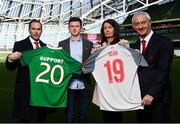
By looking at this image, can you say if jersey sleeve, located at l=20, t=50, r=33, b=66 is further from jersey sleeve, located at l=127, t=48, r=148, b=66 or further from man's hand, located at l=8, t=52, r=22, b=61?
jersey sleeve, located at l=127, t=48, r=148, b=66

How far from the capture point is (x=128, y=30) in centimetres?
5150

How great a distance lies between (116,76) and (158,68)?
0.67m

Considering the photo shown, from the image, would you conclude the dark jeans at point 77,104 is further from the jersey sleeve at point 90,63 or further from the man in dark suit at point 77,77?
the jersey sleeve at point 90,63

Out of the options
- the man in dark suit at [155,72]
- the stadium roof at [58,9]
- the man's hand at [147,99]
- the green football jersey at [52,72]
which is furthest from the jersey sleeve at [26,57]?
the stadium roof at [58,9]

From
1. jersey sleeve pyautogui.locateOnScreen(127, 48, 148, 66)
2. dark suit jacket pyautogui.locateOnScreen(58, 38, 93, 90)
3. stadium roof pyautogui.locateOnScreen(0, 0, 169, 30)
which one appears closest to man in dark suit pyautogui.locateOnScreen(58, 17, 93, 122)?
dark suit jacket pyautogui.locateOnScreen(58, 38, 93, 90)

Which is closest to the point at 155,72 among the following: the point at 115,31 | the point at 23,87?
the point at 115,31

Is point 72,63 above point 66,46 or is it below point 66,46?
below

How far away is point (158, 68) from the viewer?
4426 millimetres

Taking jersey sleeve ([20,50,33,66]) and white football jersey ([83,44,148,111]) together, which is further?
jersey sleeve ([20,50,33,66])

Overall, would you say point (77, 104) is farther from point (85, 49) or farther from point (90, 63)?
point (85, 49)

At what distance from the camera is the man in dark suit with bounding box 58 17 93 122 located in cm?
526

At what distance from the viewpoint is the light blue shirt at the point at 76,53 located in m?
5.27

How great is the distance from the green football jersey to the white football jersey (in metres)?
0.28

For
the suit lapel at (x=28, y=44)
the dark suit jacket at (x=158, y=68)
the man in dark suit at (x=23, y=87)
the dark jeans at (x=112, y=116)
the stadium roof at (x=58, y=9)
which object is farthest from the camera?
the stadium roof at (x=58, y=9)
